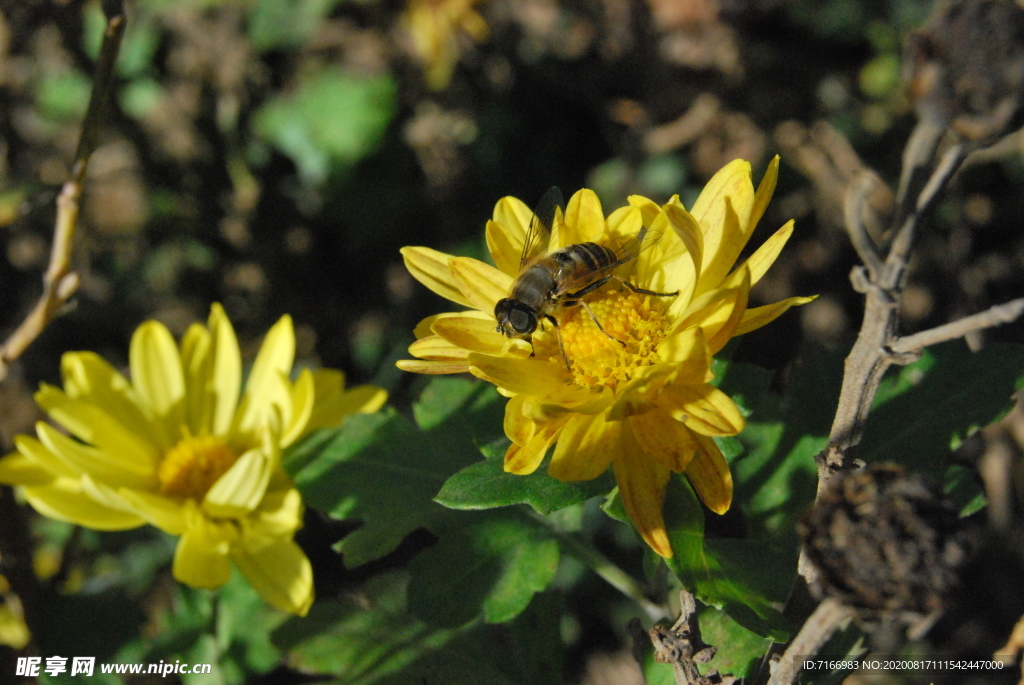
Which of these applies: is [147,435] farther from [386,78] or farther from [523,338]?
[386,78]

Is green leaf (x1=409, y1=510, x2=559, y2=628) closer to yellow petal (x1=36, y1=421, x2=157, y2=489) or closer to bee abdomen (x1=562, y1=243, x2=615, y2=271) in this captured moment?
bee abdomen (x1=562, y1=243, x2=615, y2=271)

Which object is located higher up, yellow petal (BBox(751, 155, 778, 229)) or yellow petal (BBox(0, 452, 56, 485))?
yellow petal (BBox(751, 155, 778, 229))

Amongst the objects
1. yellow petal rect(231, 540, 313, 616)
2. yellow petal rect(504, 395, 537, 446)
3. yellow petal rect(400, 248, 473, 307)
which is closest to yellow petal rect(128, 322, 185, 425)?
yellow petal rect(231, 540, 313, 616)

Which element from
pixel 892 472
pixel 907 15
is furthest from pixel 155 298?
pixel 907 15

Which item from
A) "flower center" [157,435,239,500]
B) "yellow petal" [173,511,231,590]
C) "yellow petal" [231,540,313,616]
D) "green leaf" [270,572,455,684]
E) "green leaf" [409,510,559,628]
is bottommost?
"green leaf" [270,572,455,684]

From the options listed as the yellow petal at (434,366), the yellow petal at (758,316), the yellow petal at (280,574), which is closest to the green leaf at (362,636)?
the yellow petal at (280,574)

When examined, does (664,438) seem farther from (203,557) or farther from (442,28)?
(442,28)
